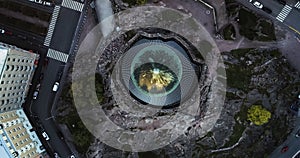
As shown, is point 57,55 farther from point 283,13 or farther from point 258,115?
point 283,13

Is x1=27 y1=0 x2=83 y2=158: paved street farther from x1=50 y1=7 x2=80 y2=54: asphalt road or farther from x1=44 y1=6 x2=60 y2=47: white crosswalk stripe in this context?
x1=44 y1=6 x2=60 y2=47: white crosswalk stripe

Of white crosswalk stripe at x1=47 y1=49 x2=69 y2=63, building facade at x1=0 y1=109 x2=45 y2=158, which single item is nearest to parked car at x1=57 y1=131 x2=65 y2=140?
building facade at x1=0 y1=109 x2=45 y2=158

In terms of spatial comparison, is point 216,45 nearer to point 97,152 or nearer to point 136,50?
point 136,50

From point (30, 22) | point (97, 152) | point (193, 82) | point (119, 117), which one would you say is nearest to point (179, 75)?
point (193, 82)

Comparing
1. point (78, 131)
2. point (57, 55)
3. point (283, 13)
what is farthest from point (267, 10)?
point (78, 131)

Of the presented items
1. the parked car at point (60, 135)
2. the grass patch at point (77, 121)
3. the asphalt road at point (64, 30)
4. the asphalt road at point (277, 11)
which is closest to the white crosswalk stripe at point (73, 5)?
the asphalt road at point (64, 30)

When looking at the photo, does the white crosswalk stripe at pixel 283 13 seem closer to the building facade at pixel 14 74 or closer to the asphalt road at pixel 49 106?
the asphalt road at pixel 49 106
